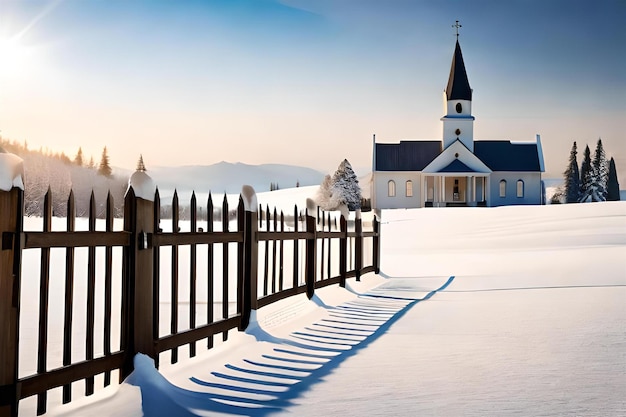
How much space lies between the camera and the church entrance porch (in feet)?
191

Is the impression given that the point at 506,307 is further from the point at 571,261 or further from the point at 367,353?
the point at 571,261

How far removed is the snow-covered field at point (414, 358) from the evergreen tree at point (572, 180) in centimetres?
8917

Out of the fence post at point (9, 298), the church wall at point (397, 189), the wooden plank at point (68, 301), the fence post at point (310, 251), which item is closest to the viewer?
the fence post at point (9, 298)

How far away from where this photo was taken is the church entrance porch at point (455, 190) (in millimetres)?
58281

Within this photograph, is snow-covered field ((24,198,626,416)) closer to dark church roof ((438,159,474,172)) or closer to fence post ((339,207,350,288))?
fence post ((339,207,350,288))

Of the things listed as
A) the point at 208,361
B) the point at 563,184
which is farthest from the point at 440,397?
the point at 563,184

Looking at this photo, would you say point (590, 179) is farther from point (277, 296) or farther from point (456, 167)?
point (277, 296)

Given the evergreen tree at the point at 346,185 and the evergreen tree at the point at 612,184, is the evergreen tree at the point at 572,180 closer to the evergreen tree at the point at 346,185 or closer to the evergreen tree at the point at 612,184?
the evergreen tree at the point at 612,184

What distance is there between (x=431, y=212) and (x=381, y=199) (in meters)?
17.5

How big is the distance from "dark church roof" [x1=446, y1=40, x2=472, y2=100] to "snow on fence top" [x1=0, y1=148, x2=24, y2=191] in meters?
60.2

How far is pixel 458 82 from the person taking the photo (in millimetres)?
61500

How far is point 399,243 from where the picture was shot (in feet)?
94.2

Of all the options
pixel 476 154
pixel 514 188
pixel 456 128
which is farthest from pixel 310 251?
pixel 476 154

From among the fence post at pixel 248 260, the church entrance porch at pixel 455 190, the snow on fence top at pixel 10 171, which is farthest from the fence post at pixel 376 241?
the church entrance porch at pixel 455 190
